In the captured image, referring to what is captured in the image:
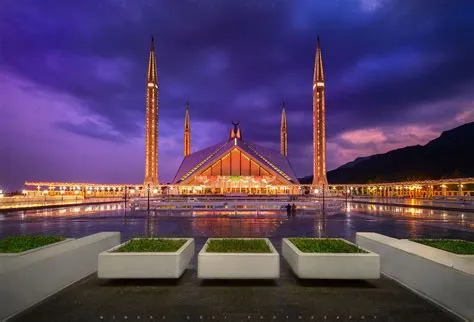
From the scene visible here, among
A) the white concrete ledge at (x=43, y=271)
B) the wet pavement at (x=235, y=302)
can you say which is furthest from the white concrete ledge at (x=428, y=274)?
the white concrete ledge at (x=43, y=271)

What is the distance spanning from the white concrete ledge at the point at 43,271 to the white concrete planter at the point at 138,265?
67 centimetres

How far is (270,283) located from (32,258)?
12.3 ft

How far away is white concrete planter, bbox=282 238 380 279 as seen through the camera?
6.25 meters

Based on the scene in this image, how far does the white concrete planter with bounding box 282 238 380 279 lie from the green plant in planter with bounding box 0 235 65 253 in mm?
4669

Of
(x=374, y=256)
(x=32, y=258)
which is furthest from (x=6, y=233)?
(x=374, y=256)

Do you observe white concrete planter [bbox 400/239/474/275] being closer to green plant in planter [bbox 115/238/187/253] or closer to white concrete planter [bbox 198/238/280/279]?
white concrete planter [bbox 198/238/280/279]

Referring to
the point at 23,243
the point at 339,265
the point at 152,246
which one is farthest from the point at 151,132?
the point at 339,265

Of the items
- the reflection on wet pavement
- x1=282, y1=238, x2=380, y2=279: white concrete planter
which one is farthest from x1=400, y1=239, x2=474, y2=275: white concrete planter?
the reflection on wet pavement

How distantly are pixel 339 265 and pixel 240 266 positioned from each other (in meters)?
1.57

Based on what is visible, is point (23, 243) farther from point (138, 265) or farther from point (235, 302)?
point (235, 302)

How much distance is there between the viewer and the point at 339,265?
6.28 metres

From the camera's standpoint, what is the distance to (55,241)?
769 centimetres

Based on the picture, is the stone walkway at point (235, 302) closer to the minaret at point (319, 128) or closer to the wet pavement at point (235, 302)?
the wet pavement at point (235, 302)

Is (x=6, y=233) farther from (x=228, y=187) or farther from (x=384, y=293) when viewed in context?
(x=228, y=187)
